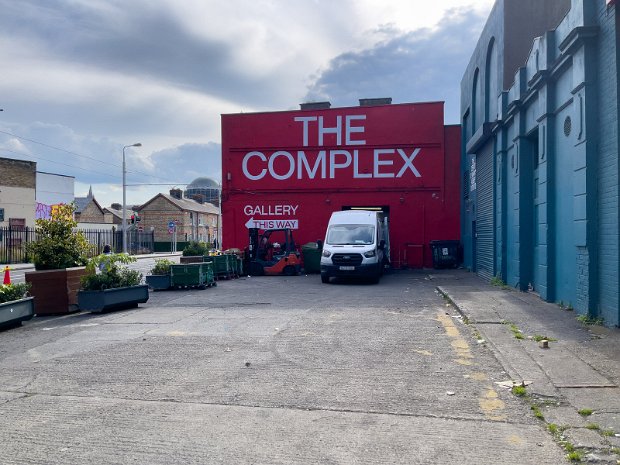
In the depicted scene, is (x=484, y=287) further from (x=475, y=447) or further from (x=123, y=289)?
(x=475, y=447)

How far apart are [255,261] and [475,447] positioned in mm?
19567

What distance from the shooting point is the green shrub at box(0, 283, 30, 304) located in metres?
10.5

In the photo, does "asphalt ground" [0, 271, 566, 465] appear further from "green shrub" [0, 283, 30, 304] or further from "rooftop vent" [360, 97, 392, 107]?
"rooftop vent" [360, 97, 392, 107]

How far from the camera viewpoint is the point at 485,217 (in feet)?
66.1

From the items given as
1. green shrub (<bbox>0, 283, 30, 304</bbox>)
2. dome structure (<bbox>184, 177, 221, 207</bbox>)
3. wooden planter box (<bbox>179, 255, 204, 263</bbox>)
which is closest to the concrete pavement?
green shrub (<bbox>0, 283, 30, 304</bbox>)

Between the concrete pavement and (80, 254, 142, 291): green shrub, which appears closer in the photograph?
the concrete pavement

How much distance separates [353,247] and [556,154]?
851 centimetres

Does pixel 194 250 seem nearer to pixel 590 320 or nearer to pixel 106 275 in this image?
pixel 106 275

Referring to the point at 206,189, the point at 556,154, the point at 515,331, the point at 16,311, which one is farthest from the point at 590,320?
the point at 206,189

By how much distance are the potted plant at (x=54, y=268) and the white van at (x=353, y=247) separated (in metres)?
8.92

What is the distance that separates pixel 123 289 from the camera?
12.5 metres

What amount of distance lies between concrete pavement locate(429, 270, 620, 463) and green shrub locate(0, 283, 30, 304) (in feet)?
28.0

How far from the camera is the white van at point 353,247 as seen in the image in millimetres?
18875

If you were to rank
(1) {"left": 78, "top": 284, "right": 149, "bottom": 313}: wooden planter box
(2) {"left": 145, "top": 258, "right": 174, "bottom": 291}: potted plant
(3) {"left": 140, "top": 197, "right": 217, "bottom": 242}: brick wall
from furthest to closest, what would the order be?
(3) {"left": 140, "top": 197, "right": 217, "bottom": 242}: brick wall → (2) {"left": 145, "top": 258, "right": 174, "bottom": 291}: potted plant → (1) {"left": 78, "top": 284, "right": 149, "bottom": 313}: wooden planter box
